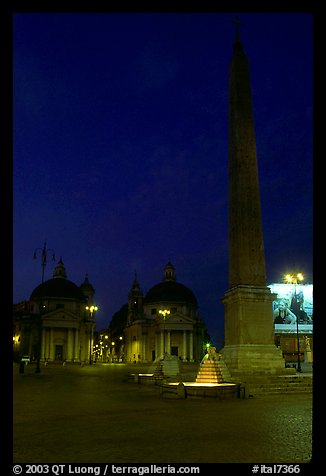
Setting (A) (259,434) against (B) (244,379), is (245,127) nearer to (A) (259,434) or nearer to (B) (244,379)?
(B) (244,379)

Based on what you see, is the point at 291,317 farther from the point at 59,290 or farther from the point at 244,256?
the point at 59,290

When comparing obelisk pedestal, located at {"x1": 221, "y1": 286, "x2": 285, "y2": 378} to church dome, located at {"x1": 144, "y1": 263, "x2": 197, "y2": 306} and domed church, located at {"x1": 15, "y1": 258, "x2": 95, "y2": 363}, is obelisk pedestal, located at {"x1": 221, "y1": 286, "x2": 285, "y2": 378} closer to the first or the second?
domed church, located at {"x1": 15, "y1": 258, "x2": 95, "y2": 363}

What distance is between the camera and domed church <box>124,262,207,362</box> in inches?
3775

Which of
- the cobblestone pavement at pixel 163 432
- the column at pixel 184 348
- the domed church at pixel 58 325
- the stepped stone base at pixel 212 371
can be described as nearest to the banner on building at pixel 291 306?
the column at pixel 184 348

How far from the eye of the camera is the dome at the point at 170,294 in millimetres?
102062

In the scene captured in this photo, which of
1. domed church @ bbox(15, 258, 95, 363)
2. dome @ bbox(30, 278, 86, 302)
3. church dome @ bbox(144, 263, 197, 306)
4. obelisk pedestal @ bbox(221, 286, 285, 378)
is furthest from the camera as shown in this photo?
church dome @ bbox(144, 263, 197, 306)

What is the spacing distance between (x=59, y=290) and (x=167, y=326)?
69.6 ft

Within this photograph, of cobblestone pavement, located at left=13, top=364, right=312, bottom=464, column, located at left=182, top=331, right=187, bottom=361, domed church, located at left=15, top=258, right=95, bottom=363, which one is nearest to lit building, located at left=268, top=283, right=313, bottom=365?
column, located at left=182, top=331, right=187, bottom=361

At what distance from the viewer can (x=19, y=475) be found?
5895 mm

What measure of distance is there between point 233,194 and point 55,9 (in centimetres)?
1626

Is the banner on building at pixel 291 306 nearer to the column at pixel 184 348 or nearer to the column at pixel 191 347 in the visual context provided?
the column at pixel 184 348

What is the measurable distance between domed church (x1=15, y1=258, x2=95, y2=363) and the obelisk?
72.5 meters

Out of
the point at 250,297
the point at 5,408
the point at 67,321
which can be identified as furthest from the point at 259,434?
the point at 67,321

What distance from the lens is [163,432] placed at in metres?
9.12
